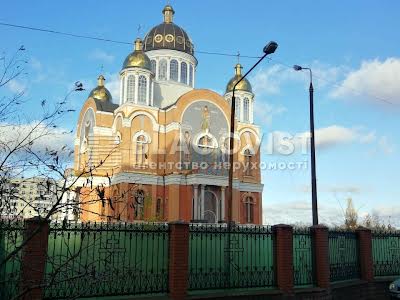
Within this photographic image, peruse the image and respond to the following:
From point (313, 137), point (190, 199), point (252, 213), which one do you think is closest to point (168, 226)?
point (313, 137)

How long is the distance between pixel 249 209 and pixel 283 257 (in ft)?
89.9

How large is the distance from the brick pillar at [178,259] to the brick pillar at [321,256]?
3866 millimetres

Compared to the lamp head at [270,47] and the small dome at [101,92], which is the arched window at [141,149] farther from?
the lamp head at [270,47]

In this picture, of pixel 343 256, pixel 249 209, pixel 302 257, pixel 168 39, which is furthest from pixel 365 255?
pixel 168 39

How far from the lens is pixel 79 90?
5.64 metres

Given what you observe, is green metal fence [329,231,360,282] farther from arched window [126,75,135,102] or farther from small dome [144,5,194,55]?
small dome [144,5,194,55]

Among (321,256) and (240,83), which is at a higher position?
(240,83)

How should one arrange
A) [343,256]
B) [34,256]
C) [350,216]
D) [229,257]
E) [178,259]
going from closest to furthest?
1. [34,256]
2. [178,259]
3. [229,257]
4. [343,256]
5. [350,216]

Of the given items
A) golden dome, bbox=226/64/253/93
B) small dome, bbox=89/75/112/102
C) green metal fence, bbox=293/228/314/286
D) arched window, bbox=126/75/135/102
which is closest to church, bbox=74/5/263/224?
arched window, bbox=126/75/135/102

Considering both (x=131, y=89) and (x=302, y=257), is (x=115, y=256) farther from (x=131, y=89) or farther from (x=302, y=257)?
(x=131, y=89)

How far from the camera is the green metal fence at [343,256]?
12023 mm

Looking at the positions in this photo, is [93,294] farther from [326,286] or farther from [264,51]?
[264,51]

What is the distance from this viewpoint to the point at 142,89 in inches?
1431

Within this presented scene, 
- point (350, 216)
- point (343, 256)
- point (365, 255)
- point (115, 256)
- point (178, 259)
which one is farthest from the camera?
point (350, 216)
